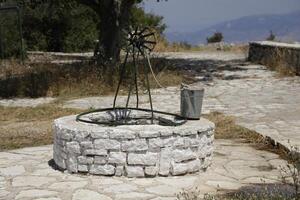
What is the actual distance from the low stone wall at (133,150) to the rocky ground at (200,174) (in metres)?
0.11

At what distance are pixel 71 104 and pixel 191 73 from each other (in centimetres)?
516

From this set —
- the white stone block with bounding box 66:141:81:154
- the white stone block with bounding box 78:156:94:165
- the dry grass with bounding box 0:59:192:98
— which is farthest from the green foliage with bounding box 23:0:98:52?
the white stone block with bounding box 78:156:94:165

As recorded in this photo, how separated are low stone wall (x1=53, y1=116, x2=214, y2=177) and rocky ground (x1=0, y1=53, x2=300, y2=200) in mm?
109

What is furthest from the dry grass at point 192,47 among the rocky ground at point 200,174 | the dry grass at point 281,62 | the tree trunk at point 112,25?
the rocky ground at point 200,174

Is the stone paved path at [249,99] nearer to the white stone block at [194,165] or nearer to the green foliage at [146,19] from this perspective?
the white stone block at [194,165]

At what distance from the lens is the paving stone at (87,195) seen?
5.43 m

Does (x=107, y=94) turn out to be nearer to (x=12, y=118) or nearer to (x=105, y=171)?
(x=12, y=118)

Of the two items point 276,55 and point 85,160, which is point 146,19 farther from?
point 85,160

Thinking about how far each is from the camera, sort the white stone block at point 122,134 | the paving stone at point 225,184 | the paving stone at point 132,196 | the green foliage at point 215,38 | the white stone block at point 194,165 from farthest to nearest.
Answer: the green foliage at point 215,38, the white stone block at point 194,165, the white stone block at point 122,134, the paving stone at point 225,184, the paving stone at point 132,196

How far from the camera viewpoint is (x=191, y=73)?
51.4ft

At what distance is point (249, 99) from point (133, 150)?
5778mm

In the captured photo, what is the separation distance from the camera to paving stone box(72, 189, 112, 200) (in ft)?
17.8

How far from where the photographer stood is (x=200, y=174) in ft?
20.7

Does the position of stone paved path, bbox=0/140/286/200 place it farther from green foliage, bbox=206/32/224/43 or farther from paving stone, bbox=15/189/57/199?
green foliage, bbox=206/32/224/43
